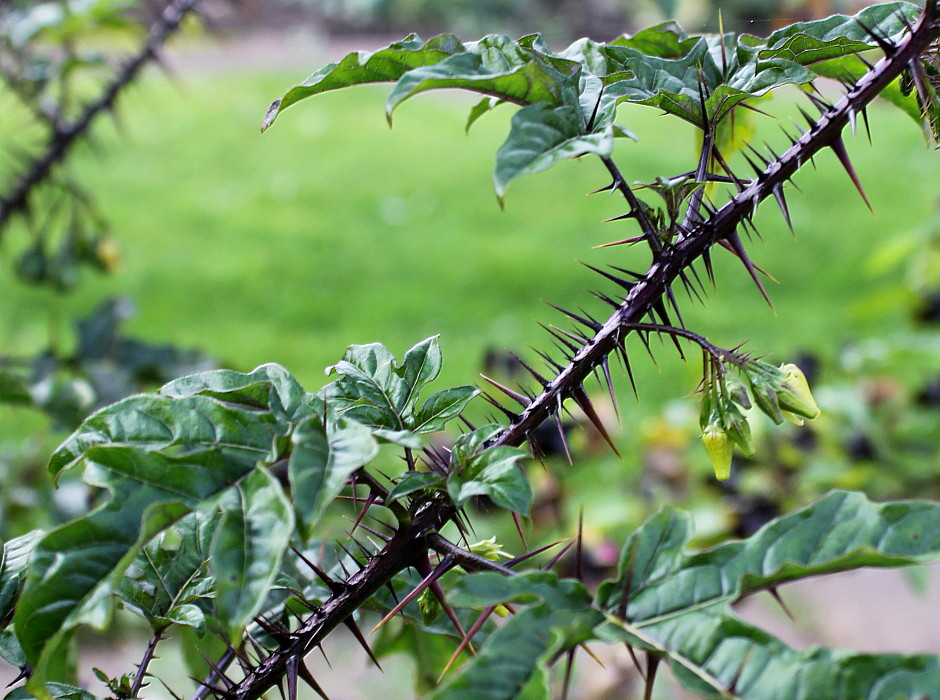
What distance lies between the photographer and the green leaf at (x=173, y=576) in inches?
30.9

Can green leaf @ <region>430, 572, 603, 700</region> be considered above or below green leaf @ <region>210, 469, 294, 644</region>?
below

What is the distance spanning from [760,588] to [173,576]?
0.53 metres

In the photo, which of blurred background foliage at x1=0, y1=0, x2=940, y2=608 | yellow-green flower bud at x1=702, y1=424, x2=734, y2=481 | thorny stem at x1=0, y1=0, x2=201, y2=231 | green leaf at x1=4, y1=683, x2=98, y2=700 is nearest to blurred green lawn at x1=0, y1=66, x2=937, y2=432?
blurred background foliage at x1=0, y1=0, x2=940, y2=608

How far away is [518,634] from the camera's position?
1.84ft

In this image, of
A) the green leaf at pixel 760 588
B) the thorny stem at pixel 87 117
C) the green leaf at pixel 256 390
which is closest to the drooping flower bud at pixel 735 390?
the green leaf at pixel 760 588

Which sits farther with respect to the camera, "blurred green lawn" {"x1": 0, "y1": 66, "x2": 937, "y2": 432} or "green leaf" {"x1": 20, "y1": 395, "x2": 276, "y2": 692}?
"blurred green lawn" {"x1": 0, "y1": 66, "x2": 937, "y2": 432}

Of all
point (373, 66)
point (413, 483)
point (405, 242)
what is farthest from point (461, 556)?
point (405, 242)

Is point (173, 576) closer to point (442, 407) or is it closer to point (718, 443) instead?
point (442, 407)

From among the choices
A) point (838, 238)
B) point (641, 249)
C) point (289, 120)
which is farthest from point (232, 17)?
point (838, 238)

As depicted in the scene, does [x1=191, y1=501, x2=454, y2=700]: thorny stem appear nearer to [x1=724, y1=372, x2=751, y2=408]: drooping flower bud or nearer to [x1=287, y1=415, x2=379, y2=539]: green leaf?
[x1=287, y1=415, x2=379, y2=539]: green leaf

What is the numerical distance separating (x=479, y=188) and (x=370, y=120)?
1.92m

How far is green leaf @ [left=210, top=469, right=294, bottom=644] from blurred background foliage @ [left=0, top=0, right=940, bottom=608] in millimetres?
490

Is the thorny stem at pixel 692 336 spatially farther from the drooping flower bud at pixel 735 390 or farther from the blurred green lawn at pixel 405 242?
the blurred green lawn at pixel 405 242

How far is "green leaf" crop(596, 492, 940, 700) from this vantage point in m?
0.55
